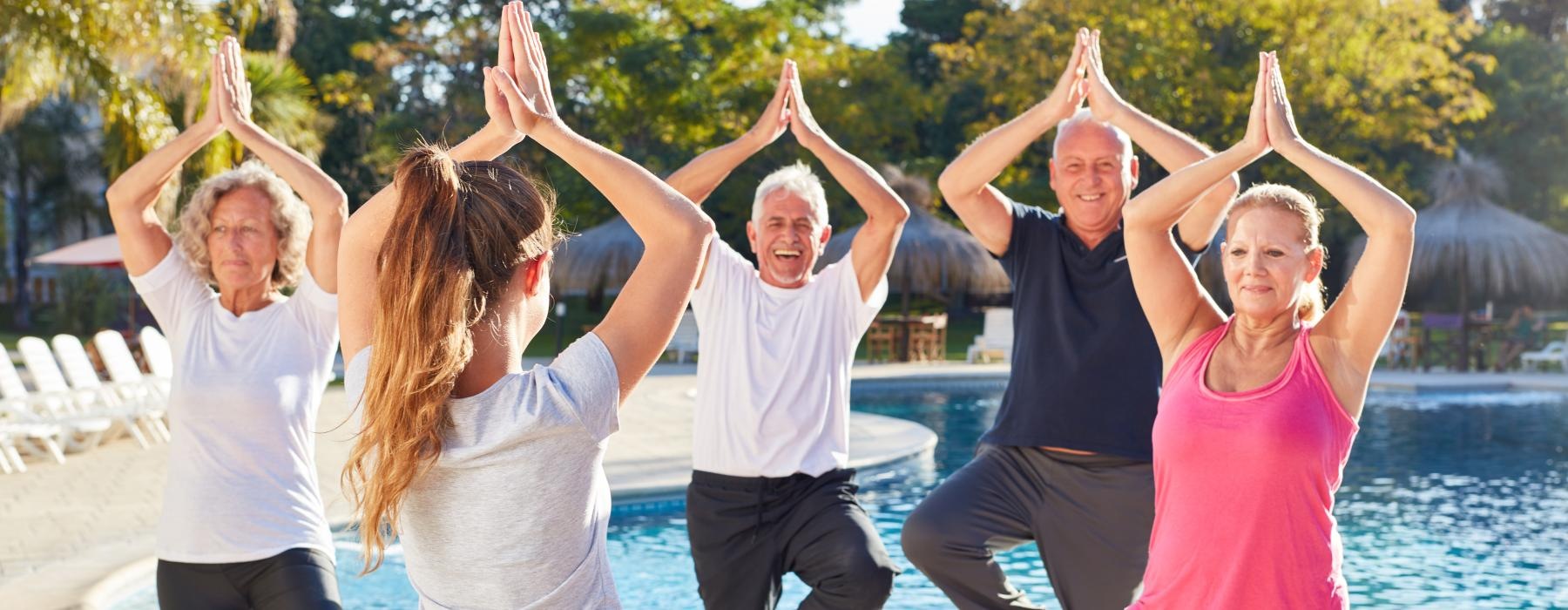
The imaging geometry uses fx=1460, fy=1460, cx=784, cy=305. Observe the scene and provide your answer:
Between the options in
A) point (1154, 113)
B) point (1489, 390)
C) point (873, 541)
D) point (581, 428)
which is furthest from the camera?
point (1154, 113)

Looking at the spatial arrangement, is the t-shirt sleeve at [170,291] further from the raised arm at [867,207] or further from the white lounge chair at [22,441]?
the white lounge chair at [22,441]

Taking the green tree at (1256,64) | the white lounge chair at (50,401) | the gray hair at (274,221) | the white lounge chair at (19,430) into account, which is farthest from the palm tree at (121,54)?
the green tree at (1256,64)

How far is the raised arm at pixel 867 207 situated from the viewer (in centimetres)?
489

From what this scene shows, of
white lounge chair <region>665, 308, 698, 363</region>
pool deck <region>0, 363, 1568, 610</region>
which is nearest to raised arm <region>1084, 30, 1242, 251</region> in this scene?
pool deck <region>0, 363, 1568, 610</region>

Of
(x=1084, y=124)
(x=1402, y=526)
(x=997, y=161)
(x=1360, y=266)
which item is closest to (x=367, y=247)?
(x=1360, y=266)

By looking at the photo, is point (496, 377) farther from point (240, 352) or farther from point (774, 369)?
point (774, 369)

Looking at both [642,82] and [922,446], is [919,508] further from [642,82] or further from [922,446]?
[642,82]

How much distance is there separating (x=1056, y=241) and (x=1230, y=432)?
1639 millimetres

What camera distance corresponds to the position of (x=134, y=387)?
12.8 metres

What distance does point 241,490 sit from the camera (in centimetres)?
361

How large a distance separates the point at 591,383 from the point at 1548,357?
74.8ft

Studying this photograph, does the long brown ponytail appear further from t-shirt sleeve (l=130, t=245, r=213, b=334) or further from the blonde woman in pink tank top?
t-shirt sleeve (l=130, t=245, r=213, b=334)

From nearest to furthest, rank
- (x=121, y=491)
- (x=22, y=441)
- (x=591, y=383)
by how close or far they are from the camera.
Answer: (x=591, y=383) → (x=121, y=491) → (x=22, y=441)

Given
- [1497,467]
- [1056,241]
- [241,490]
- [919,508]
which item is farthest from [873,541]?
[1497,467]
